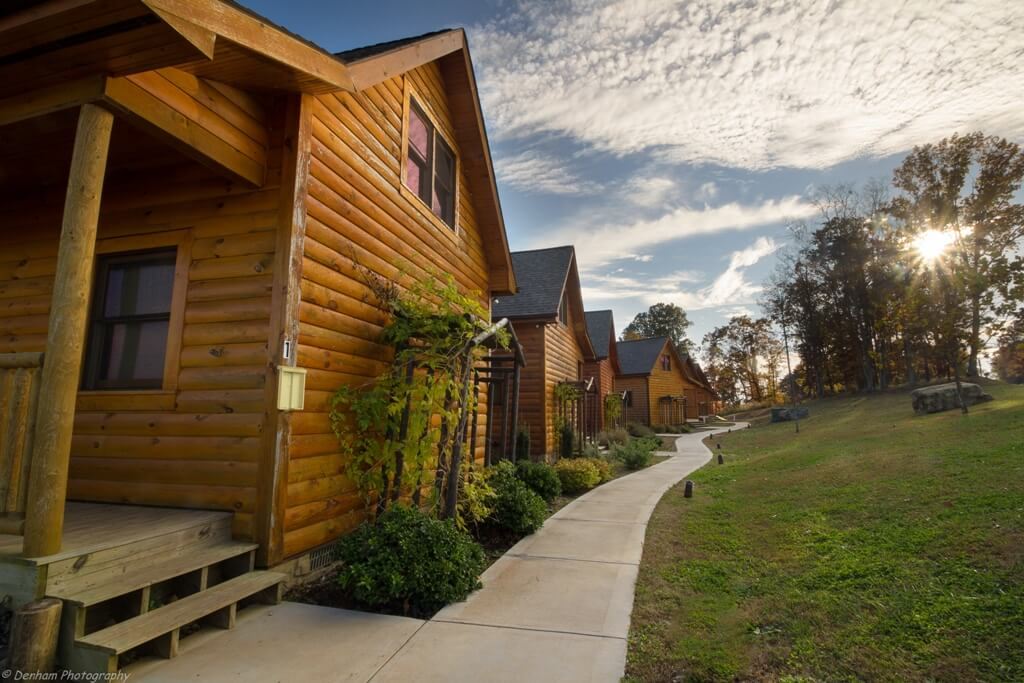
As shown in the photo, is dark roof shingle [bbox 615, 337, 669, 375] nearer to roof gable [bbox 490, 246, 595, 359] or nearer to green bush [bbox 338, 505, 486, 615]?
roof gable [bbox 490, 246, 595, 359]

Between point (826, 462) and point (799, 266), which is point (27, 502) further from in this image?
point (799, 266)

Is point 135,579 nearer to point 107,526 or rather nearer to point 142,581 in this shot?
point 142,581

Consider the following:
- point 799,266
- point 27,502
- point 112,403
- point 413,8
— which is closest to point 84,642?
point 27,502

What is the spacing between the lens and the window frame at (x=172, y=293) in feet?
13.7

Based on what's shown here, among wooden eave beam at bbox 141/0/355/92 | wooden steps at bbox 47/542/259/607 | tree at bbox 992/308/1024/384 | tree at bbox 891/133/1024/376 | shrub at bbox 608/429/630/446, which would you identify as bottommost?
wooden steps at bbox 47/542/259/607

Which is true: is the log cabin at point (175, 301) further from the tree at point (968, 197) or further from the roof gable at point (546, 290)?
the tree at point (968, 197)

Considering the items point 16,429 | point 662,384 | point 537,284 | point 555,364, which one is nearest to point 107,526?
point 16,429

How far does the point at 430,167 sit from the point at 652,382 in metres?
27.0

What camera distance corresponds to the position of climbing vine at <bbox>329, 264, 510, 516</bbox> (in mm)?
4652

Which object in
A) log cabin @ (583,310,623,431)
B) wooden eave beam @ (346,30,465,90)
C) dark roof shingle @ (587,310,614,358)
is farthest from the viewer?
dark roof shingle @ (587,310,614,358)

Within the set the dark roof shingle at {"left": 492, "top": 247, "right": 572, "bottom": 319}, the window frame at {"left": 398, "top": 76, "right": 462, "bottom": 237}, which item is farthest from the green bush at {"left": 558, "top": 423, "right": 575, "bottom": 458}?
the window frame at {"left": 398, "top": 76, "right": 462, "bottom": 237}

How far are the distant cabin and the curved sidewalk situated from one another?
22.6 m

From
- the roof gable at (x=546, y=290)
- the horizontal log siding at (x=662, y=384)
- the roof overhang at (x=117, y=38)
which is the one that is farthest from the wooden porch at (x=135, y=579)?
the horizontal log siding at (x=662, y=384)

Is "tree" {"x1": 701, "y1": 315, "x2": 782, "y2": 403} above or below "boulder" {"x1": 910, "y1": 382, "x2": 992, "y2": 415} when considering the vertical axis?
above
